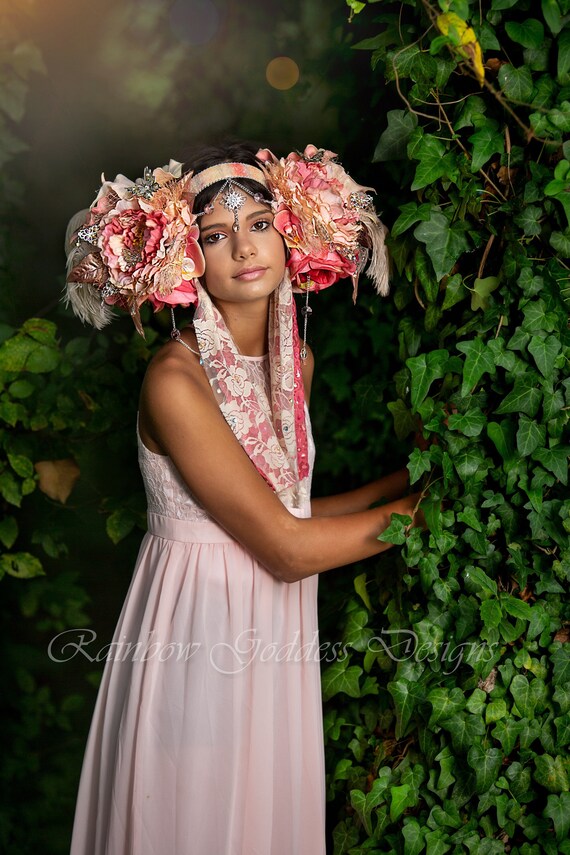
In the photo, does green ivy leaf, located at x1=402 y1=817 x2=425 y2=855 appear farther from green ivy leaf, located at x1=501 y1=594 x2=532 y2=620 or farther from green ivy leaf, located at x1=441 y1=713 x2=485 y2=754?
green ivy leaf, located at x1=501 y1=594 x2=532 y2=620

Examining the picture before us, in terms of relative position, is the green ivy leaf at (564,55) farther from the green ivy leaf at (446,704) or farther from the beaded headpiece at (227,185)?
the green ivy leaf at (446,704)

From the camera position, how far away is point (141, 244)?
5.56ft

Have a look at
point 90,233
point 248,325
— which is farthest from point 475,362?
point 90,233

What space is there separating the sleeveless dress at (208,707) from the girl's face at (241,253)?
15 cm

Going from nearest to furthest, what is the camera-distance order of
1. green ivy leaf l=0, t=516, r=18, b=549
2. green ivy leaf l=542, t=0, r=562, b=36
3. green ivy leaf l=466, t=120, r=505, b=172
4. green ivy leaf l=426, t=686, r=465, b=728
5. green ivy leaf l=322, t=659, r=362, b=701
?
green ivy leaf l=542, t=0, r=562, b=36
green ivy leaf l=466, t=120, r=505, b=172
green ivy leaf l=426, t=686, r=465, b=728
green ivy leaf l=322, t=659, r=362, b=701
green ivy leaf l=0, t=516, r=18, b=549

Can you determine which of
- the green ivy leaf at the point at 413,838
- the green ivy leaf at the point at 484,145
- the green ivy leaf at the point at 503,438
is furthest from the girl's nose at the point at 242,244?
the green ivy leaf at the point at 413,838

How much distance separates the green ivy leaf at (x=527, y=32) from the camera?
145cm

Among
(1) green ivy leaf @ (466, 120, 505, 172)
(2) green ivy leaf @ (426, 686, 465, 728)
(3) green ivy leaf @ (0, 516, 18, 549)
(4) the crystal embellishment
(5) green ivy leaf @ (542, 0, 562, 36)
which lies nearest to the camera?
(5) green ivy leaf @ (542, 0, 562, 36)

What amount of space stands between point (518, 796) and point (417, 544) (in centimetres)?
48

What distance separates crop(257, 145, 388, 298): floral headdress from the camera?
1.78 m

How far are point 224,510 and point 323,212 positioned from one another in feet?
2.01

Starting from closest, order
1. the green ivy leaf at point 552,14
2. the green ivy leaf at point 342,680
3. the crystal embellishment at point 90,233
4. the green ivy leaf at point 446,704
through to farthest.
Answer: the green ivy leaf at point 552,14, the green ivy leaf at point 446,704, the crystal embellishment at point 90,233, the green ivy leaf at point 342,680

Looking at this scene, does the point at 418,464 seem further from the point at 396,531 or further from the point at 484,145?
the point at 484,145

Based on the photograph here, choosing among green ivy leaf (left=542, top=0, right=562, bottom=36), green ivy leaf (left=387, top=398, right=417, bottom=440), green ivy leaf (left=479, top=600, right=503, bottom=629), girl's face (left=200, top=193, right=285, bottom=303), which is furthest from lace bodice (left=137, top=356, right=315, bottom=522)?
green ivy leaf (left=542, top=0, right=562, bottom=36)
